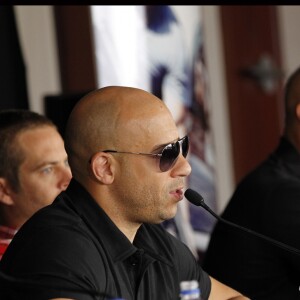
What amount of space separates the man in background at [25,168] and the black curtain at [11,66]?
29.9 inches

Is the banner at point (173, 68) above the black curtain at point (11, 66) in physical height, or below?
below

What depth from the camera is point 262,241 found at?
12.5 ft

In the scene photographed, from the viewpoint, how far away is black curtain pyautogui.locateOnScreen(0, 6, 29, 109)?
4.51 metres

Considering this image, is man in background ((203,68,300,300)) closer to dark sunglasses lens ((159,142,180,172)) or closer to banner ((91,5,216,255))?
dark sunglasses lens ((159,142,180,172))

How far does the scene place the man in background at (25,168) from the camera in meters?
3.69

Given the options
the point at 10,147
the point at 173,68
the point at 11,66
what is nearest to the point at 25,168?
the point at 10,147

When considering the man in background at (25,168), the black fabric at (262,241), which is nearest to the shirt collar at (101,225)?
the man in background at (25,168)

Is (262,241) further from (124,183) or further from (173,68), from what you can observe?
(173,68)

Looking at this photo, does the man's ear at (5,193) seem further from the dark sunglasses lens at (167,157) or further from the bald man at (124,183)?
the dark sunglasses lens at (167,157)

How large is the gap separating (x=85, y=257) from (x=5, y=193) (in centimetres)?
99

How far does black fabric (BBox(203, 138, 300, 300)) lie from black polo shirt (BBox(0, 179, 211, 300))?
0.63m

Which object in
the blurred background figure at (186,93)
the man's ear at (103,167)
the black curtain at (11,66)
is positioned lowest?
the blurred background figure at (186,93)

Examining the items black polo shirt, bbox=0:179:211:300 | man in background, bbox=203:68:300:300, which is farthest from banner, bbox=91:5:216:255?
black polo shirt, bbox=0:179:211:300

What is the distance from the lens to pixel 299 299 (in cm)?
366
